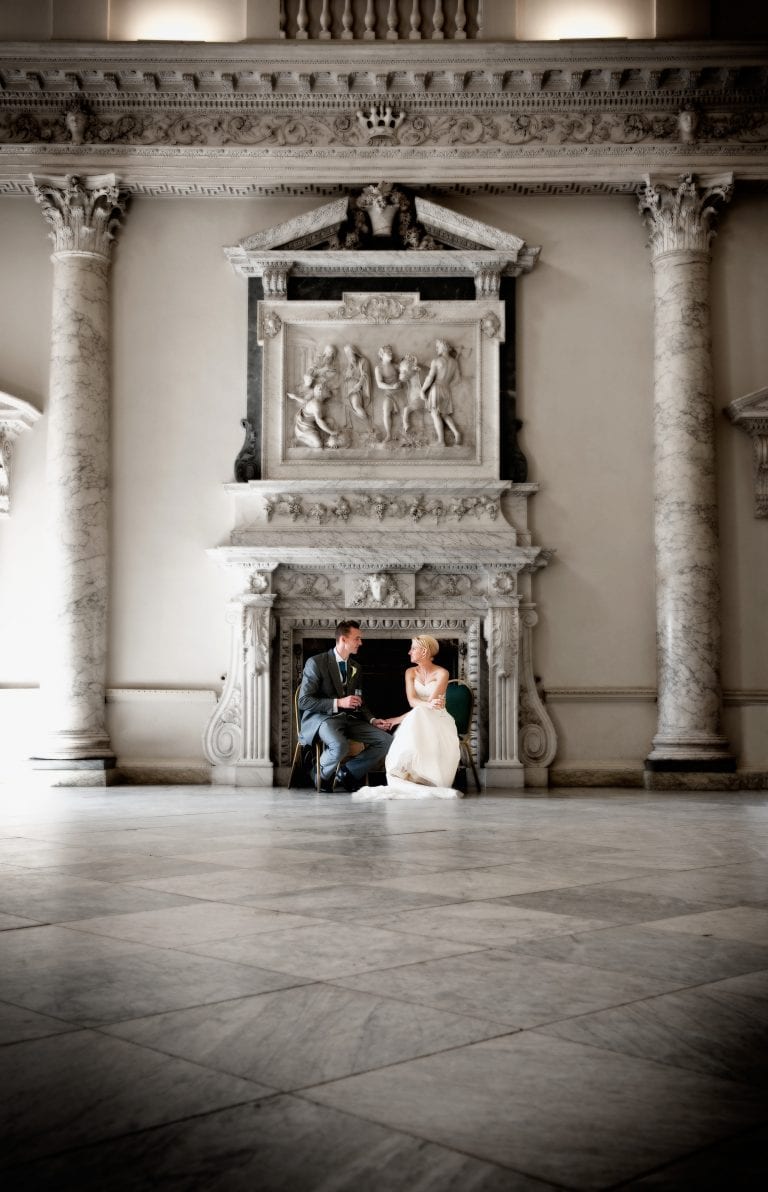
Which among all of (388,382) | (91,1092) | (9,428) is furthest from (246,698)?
(91,1092)

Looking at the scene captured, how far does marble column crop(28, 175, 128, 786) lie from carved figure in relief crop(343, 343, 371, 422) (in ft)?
8.23

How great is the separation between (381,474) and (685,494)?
3.06 metres

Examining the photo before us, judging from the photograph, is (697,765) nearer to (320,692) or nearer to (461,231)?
(320,692)

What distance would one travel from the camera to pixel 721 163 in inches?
485

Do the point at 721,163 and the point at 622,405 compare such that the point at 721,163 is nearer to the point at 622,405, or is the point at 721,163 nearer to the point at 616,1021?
the point at 622,405

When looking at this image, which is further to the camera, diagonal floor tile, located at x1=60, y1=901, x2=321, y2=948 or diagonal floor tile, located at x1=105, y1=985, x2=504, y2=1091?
diagonal floor tile, located at x1=60, y1=901, x2=321, y2=948

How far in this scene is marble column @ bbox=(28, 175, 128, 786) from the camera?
12047 mm

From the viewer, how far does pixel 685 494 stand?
12.0 metres

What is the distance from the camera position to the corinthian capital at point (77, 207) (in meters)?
12.4

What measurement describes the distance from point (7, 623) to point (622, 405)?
6755 millimetres

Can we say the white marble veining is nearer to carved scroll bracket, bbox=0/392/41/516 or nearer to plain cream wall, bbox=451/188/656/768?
carved scroll bracket, bbox=0/392/41/516

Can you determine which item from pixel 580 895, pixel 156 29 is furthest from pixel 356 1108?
pixel 156 29

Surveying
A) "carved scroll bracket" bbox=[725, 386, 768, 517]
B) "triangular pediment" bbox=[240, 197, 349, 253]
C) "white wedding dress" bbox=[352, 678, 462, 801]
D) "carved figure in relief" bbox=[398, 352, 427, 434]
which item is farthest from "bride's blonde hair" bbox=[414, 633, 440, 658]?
"triangular pediment" bbox=[240, 197, 349, 253]

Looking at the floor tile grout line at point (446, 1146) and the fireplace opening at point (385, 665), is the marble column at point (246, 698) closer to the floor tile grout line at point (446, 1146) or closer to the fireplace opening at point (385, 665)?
the fireplace opening at point (385, 665)
